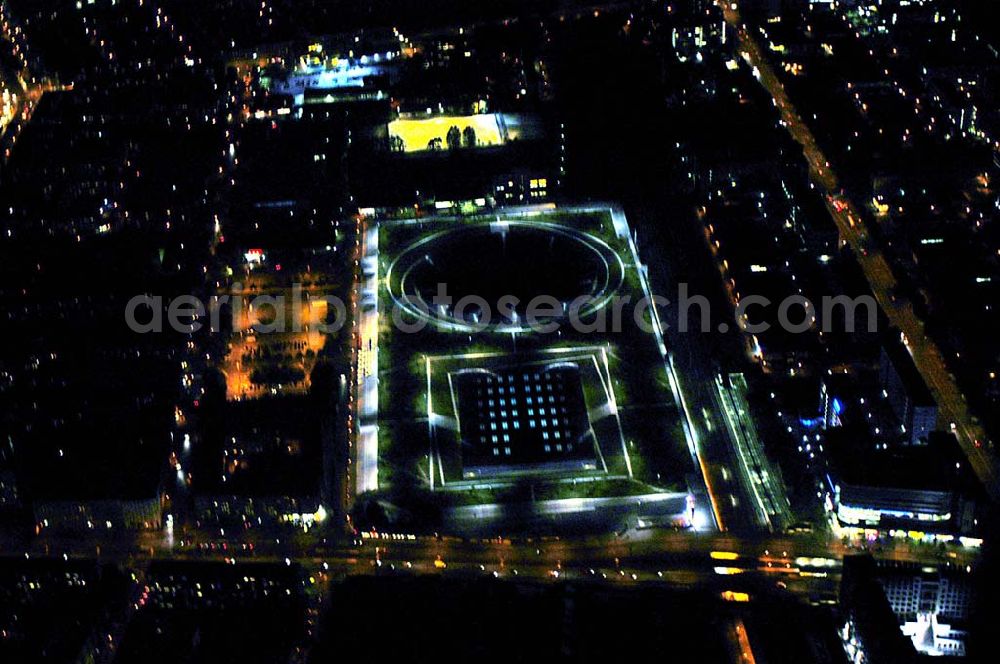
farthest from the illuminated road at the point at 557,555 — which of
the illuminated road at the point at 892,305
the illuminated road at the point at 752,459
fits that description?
the illuminated road at the point at 892,305

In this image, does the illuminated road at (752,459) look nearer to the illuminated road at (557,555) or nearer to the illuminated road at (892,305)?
the illuminated road at (557,555)

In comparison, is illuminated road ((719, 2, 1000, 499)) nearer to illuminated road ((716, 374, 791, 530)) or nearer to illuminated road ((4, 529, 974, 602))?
illuminated road ((4, 529, 974, 602))

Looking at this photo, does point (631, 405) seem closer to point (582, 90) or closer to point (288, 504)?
point (288, 504)

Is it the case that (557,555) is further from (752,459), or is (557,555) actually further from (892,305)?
(892,305)

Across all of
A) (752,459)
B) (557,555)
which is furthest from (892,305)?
(557,555)

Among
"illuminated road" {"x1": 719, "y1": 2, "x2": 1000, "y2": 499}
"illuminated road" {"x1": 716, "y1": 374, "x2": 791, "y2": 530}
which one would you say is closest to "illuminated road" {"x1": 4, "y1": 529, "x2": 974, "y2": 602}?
"illuminated road" {"x1": 716, "y1": 374, "x2": 791, "y2": 530}

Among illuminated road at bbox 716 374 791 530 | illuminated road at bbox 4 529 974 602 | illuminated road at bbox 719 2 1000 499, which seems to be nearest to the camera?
illuminated road at bbox 4 529 974 602

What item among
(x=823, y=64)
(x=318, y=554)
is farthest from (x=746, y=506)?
(x=823, y=64)

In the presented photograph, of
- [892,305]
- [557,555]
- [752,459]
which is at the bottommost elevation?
[557,555]

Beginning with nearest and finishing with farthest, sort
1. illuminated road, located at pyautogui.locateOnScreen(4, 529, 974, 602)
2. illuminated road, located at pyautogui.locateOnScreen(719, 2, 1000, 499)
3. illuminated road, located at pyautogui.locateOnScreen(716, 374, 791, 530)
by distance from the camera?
illuminated road, located at pyautogui.locateOnScreen(4, 529, 974, 602) → illuminated road, located at pyautogui.locateOnScreen(716, 374, 791, 530) → illuminated road, located at pyautogui.locateOnScreen(719, 2, 1000, 499)
